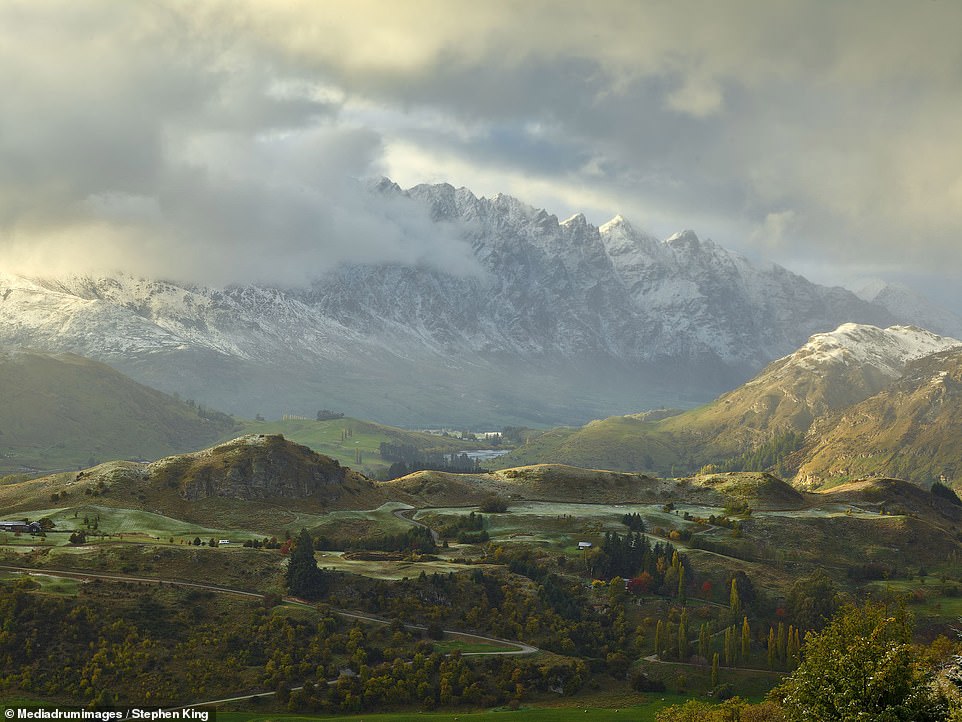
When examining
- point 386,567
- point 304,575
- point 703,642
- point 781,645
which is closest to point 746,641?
point 781,645

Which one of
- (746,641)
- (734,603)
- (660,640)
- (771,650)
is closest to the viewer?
(771,650)

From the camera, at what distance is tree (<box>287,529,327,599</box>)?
565ft

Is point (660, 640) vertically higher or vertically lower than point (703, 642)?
higher

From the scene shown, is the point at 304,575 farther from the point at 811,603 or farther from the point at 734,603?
the point at 811,603

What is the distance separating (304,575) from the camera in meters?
174

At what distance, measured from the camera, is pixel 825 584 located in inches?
7623

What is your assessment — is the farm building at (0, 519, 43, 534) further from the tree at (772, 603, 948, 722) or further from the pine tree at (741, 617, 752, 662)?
the tree at (772, 603, 948, 722)

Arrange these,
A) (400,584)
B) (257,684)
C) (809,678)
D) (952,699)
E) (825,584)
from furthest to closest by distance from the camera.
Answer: (825,584), (400,584), (257,684), (809,678), (952,699)

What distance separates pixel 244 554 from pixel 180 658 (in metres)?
46.8

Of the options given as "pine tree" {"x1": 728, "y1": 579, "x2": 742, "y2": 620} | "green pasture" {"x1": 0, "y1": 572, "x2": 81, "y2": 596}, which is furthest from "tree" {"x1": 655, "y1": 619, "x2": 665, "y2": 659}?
"green pasture" {"x1": 0, "y1": 572, "x2": 81, "y2": 596}

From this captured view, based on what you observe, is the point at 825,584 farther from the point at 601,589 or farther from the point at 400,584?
the point at 400,584

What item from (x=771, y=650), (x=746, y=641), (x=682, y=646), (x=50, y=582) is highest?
(x=50, y=582)

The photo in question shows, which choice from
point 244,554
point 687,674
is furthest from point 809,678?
point 244,554

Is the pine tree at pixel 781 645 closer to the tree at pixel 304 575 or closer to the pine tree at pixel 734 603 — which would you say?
the pine tree at pixel 734 603
